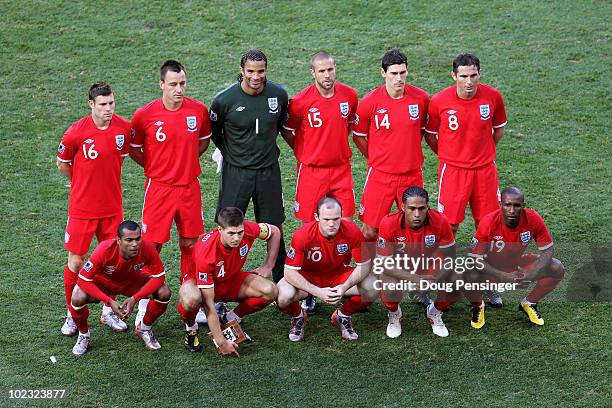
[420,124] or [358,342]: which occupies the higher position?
[420,124]

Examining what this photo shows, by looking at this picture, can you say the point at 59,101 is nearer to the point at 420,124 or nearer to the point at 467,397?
the point at 420,124

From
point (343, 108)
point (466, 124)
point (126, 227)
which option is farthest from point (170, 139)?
point (466, 124)

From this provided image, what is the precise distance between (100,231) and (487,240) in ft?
9.75

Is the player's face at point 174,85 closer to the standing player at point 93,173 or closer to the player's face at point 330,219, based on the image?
the standing player at point 93,173

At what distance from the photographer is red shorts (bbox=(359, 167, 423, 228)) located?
880cm

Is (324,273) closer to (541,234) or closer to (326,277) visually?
(326,277)

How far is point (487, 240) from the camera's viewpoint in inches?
333

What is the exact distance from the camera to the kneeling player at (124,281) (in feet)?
26.1

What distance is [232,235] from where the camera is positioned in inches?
314

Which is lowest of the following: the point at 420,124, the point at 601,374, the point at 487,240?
the point at 601,374

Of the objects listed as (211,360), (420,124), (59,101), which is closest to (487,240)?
(420,124)

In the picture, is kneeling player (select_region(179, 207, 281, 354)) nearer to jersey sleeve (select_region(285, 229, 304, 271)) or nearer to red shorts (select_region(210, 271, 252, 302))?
red shorts (select_region(210, 271, 252, 302))

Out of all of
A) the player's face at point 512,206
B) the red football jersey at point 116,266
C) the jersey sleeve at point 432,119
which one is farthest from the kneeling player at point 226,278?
the player's face at point 512,206

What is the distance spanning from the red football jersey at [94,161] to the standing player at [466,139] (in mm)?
2474
